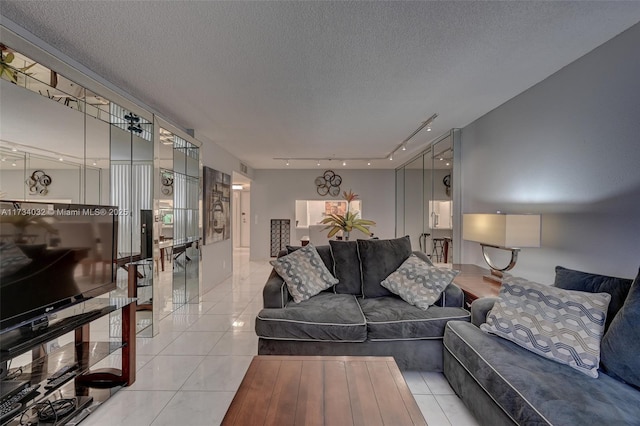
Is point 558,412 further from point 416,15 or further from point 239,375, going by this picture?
point 416,15

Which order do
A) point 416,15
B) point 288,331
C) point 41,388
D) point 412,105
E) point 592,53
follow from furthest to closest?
point 412,105 → point 288,331 → point 592,53 → point 416,15 → point 41,388

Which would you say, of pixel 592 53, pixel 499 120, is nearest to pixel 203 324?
pixel 499 120

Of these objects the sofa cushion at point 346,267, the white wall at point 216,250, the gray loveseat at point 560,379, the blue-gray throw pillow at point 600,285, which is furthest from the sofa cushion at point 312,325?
the white wall at point 216,250

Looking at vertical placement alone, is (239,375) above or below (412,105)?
below

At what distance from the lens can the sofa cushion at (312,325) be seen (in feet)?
7.86

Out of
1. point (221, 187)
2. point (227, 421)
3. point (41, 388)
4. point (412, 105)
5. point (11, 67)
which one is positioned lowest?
point (41, 388)

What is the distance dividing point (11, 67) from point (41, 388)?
206cm

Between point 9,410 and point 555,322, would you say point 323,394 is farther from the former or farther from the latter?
point 9,410

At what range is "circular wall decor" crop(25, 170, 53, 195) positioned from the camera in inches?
79.8

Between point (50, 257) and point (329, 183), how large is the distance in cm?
685

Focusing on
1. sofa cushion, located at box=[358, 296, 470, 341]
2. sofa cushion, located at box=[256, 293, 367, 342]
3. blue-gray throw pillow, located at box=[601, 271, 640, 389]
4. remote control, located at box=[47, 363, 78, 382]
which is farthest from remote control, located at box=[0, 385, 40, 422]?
blue-gray throw pillow, located at box=[601, 271, 640, 389]

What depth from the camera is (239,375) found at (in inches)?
95.3

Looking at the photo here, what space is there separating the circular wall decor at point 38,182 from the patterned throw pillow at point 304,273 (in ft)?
6.15

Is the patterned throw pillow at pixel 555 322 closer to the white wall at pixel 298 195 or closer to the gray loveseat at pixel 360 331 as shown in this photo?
the gray loveseat at pixel 360 331
